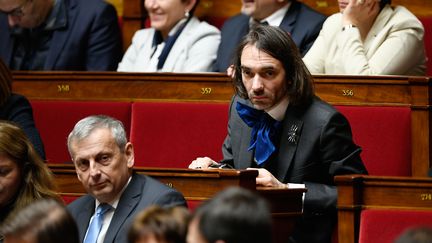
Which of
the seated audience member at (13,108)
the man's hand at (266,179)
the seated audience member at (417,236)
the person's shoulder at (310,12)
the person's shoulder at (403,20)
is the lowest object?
the seated audience member at (13,108)

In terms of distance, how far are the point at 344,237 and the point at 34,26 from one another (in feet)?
3.58

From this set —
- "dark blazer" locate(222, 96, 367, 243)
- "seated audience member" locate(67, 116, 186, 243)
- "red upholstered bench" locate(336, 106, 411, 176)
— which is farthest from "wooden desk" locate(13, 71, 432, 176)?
"seated audience member" locate(67, 116, 186, 243)

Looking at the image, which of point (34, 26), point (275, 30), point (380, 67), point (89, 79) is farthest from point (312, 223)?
point (34, 26)

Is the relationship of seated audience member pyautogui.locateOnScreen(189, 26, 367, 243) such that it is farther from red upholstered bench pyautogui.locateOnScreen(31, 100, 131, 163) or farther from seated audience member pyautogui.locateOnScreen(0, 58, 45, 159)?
red upholstered bench pyautogui.locateOnScreen(31, 100, 131, 163)

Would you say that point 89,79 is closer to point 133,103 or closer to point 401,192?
point 133,103

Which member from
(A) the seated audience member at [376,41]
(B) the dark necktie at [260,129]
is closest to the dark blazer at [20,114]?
(B) the dark necktie at [260,129]

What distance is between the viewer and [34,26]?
2395 millimetres

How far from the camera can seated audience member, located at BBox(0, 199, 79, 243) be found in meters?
1.05

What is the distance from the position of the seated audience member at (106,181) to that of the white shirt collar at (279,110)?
254 mm

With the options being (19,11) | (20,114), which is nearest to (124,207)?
(20,114)

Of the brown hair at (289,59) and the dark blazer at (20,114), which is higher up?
the brown hair at (289,59)

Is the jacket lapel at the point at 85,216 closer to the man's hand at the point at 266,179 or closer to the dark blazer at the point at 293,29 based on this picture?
the man's hand at the point at 266,179

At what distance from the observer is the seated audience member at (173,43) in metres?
2.28

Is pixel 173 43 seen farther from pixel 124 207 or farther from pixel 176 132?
pixel 124 207
